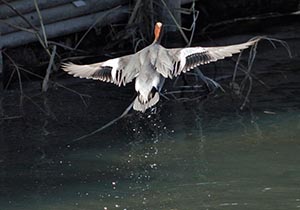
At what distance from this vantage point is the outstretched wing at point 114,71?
725 centimetres

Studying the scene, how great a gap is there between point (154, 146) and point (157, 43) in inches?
35.2

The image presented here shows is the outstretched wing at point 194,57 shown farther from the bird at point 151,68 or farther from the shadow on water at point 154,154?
the shadow on water at point 154,154

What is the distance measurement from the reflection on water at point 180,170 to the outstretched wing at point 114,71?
575 mm

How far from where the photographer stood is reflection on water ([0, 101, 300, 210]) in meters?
6.17

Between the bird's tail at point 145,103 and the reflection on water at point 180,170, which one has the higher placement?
the bird's tail at point 145,103

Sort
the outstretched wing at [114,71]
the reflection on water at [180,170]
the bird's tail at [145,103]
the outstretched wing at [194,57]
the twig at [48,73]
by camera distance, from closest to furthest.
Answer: the reflection on water at [180,170]
the bird's tail at [145,103]
the outstretched wing at [194,57]
the outstretched wing at [114,71]
the twig at [48,73]

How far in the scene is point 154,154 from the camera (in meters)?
7.25

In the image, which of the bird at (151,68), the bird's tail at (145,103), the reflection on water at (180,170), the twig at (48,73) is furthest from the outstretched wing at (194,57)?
the twig at (48,73)

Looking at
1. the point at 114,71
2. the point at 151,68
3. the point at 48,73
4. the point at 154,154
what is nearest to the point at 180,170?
the point at 154,154

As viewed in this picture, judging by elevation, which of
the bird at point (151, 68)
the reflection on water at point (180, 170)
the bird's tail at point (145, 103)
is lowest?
the reflection on water at point (180, 170)

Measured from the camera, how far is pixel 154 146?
7457mm

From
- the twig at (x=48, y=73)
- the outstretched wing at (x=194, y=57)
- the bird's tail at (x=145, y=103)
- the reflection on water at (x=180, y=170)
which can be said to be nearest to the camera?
the reflection on water at (x=180, y=170)

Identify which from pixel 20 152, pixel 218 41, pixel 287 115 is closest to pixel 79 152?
pixel 20 152

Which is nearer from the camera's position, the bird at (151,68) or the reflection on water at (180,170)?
the reflection on water at (180,170)
